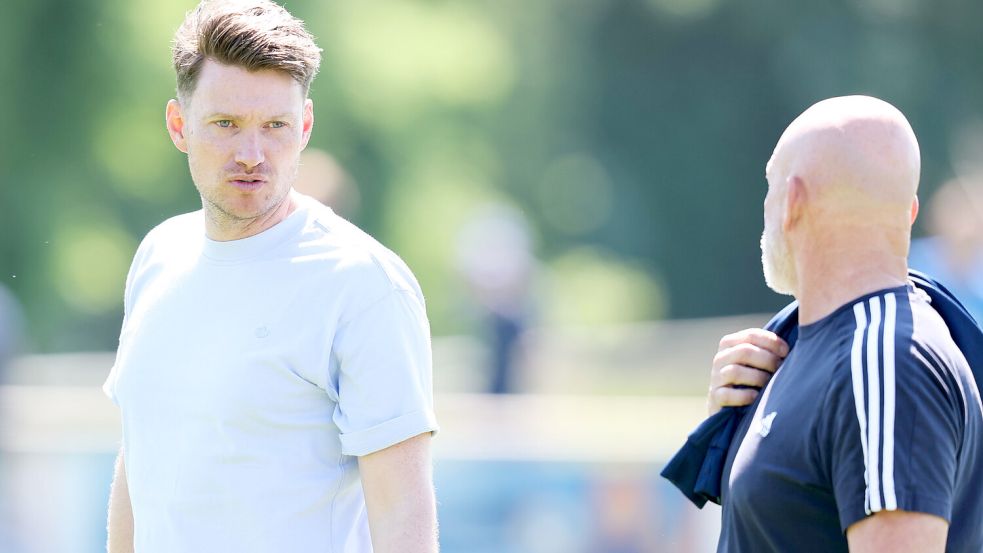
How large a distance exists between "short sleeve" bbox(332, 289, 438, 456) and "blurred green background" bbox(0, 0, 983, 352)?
53.5 feet

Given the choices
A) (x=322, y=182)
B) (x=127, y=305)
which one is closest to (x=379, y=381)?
(x=127, y=305)

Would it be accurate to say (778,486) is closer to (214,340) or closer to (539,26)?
(214,340)

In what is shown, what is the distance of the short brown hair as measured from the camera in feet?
9.13

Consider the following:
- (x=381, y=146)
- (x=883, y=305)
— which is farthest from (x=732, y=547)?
(x=381, y=146)

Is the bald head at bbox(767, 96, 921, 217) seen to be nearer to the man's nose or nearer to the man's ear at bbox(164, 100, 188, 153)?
the man's nose

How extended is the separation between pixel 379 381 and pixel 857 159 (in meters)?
0.99

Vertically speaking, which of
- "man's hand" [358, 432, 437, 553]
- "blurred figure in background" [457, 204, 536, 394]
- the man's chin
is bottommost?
"blurred figure in background" [457, 204, 536, 394]

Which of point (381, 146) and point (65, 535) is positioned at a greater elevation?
point (381, 146)

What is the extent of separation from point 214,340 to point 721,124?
24655mm

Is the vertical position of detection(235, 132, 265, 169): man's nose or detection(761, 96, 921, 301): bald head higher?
detection(235, 132, 265, 169): man's nose

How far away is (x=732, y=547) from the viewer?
2.53 metres

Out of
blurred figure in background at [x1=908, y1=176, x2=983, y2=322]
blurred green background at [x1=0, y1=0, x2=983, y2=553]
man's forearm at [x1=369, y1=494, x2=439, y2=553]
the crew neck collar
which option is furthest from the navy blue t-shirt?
blurred figure in background at [x1=908, y1=176, x2=983, y2=322]

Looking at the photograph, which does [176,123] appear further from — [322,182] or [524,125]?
[524,125]

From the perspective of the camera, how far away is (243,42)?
9.11ft
